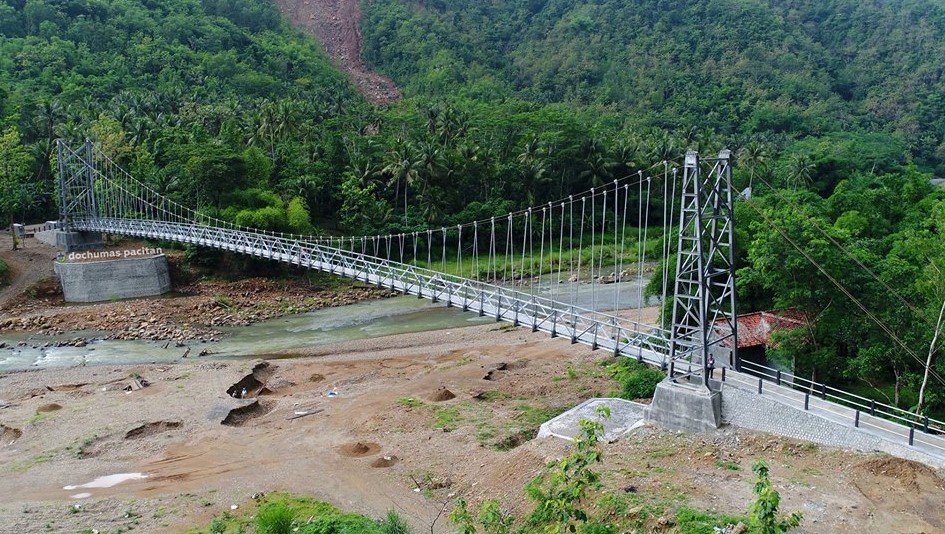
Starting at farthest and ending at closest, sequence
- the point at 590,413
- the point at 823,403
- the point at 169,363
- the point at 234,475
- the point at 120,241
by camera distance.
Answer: the point at 120,241, the point at 169,363, the point at 590,413, the point at 234,475, the point at 823,403

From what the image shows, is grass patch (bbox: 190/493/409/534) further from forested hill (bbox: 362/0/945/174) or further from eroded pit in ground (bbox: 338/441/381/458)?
forested hill (bbox: 362/0/945/174)

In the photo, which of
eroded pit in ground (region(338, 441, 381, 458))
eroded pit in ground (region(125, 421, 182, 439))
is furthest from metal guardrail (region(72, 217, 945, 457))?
eroded pit in ground (region(125, 421, 182, 439))

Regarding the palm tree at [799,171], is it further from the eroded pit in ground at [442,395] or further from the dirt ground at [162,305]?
the eroded pit in ground at [442,395]

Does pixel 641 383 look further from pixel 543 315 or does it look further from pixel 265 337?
pixel 265 337

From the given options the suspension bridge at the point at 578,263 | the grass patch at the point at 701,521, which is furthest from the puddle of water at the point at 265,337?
the grass patch at the point at 701,521

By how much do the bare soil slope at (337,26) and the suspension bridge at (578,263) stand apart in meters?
59.5

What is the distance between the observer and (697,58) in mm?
87688

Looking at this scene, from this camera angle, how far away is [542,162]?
45.0 metres

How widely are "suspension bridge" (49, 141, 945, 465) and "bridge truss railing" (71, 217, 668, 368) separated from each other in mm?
47

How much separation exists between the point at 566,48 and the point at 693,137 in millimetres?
41272

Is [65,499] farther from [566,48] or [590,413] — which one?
[566,48]

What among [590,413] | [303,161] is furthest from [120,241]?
[590,413]

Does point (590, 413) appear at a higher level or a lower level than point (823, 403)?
lower

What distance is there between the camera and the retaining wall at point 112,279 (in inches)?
1256
